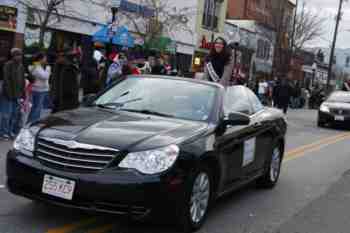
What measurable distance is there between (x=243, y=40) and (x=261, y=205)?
40.3 meters

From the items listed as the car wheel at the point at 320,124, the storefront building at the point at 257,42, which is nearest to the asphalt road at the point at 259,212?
the car wheel at the point at 320,124

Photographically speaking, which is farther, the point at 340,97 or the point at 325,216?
the point at 340,97

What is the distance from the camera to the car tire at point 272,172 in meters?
7.83

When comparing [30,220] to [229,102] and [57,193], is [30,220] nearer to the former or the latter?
[57,193]

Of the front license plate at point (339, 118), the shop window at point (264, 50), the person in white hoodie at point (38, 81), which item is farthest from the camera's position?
the shop window at point (264, 50)

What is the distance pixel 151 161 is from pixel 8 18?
17305 millimetres

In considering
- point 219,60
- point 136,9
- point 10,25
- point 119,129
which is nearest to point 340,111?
point 219,60

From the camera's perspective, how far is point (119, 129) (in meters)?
5.20

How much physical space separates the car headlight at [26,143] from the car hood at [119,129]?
0.12m

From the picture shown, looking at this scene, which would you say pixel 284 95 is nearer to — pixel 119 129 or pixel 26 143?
pixel 119 129

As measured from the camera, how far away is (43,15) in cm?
2208

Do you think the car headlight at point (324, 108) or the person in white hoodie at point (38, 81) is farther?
the car headlight at point (324, 108)

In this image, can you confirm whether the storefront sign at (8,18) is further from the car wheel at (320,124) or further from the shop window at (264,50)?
the shop window at (264,50)

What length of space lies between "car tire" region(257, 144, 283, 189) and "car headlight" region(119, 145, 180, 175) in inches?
124
